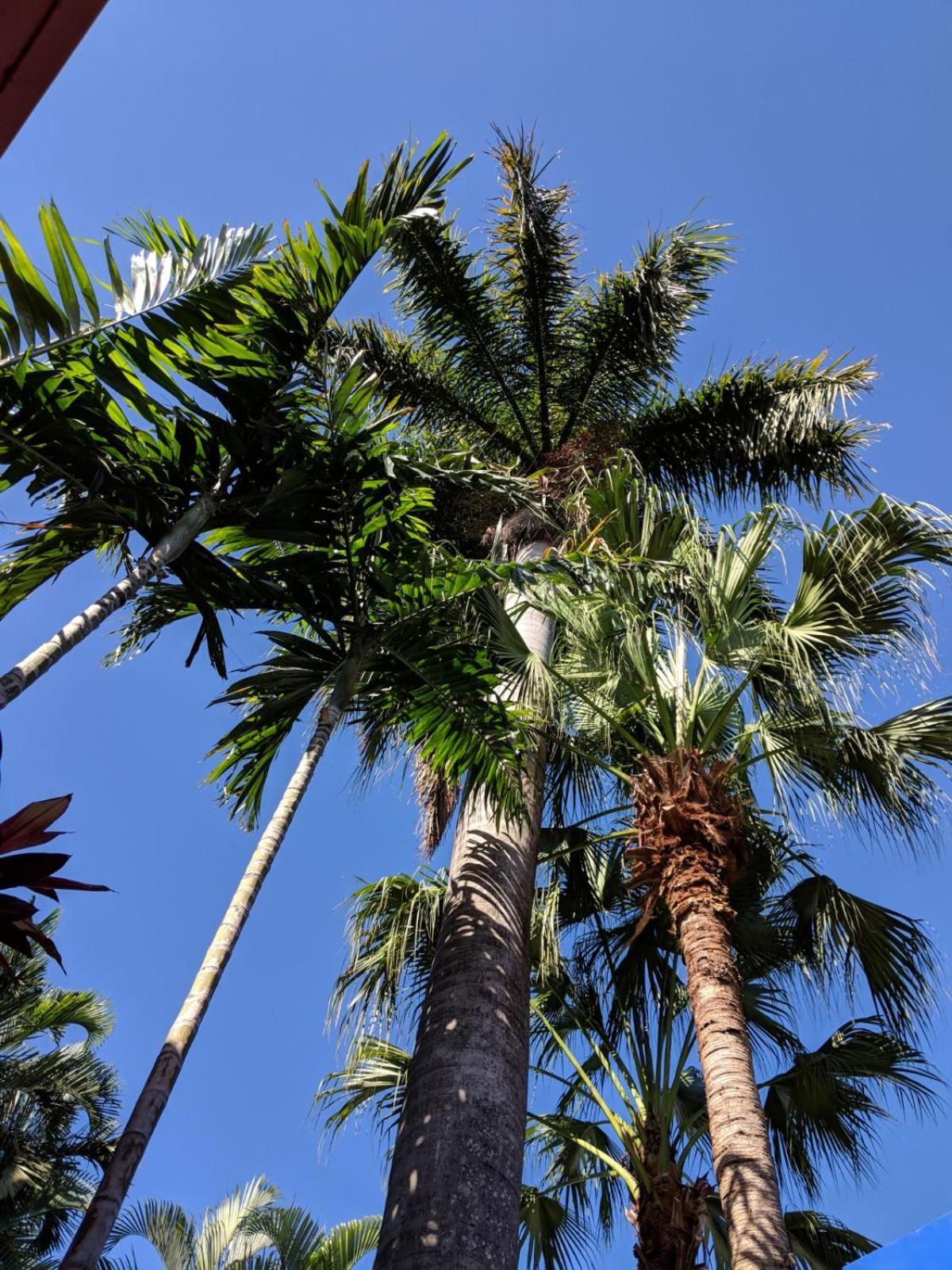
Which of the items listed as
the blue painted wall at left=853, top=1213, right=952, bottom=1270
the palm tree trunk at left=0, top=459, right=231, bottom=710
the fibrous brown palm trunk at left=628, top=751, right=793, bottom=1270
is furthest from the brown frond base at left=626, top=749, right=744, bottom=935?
the palm tree trunk at left=0, top=459, right=231, bottom=710

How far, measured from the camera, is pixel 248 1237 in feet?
35.8

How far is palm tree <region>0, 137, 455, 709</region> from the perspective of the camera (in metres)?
4.48

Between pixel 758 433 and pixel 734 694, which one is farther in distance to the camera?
→ pixel 758 433

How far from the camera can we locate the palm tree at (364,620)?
17.0 feet

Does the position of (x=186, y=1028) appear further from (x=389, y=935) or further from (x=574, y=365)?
(x=574, y=365)

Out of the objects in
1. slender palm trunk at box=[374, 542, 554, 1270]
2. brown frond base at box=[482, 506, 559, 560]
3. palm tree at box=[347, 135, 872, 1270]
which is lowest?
A: slender palm trunk at box=[374, 542, 554, 1270]

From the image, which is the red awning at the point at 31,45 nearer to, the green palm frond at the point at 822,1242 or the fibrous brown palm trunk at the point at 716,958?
the fibrous brown palm trunk at the point at 716,958

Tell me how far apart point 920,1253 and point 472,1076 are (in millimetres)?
2494

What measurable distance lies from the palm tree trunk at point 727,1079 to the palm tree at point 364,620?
1448mm

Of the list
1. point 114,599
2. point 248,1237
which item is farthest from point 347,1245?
point 114,599

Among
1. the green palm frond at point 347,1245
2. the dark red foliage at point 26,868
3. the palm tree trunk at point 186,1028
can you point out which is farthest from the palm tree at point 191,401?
the green palm frond at point 347,1245

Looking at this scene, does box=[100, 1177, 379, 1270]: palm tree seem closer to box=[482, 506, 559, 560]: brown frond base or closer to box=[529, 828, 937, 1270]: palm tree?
box=[529, 828, 937, 1270]: palm tree

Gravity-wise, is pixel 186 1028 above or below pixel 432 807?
below

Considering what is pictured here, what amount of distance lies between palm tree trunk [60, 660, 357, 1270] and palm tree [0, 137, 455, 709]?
1.00m
